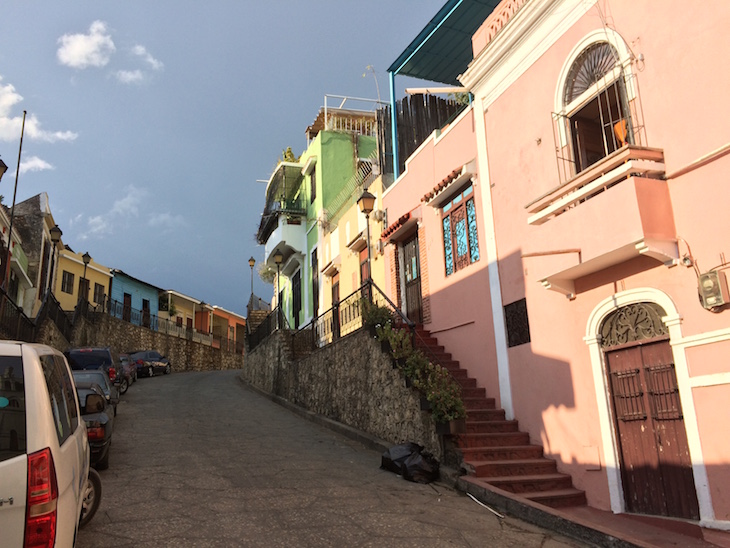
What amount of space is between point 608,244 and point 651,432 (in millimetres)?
2381

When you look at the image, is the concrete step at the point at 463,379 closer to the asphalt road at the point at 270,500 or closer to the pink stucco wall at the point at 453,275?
the pink stucco wall at the point at 453,275

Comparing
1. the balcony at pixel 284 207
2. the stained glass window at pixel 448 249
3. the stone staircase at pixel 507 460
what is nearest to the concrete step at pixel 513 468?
the stone staircase at pixel 507 460

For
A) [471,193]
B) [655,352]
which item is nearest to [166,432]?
[471,193]

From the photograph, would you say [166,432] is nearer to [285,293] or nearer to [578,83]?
[578,83]

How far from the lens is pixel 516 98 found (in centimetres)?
995

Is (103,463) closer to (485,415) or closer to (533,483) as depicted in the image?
(485,415)

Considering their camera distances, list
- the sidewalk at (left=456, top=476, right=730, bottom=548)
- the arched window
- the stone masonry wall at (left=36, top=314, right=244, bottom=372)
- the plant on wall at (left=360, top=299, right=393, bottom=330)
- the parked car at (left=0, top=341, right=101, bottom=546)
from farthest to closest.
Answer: the stone masonry wall at (left=36, top=314, right=244, bottom=372) < the plant on wall at (left=360, top=299, right=393, bottom=330) < the arched window < the sidewalk at (left=456, top=476, right=730, bottom=548) < the parked car at (left=0, top=341, right=101, bottom=546)

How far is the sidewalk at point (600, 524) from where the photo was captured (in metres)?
5.86

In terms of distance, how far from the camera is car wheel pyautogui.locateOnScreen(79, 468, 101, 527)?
544 centimetres

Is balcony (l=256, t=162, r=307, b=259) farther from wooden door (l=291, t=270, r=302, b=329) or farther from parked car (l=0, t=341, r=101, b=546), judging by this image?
parked car (l=0, t=341, r=101, b=546)

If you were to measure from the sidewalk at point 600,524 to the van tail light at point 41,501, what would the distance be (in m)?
5.06

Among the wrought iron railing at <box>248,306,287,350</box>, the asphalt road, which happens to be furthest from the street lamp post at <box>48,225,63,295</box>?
the asphalt road

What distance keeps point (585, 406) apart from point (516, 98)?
5214 millimetres

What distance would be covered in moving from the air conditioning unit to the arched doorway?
790mm
